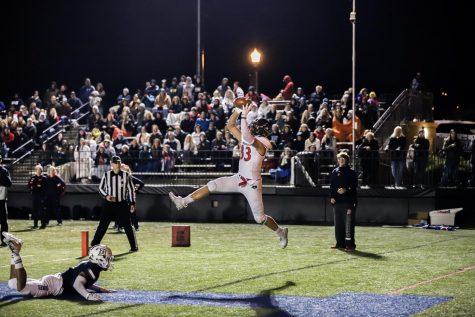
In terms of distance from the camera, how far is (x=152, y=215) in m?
28.4

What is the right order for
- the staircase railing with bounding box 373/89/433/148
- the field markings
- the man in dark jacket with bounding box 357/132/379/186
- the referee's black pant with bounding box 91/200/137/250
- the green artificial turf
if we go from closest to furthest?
the green artificial turf → the field markings → the referee's black pant with bounding box 91/200/137/250 → the man in dark jacket with bounding box 357/132/379/186 → the staircase railing with bounding box 373/89/433/148

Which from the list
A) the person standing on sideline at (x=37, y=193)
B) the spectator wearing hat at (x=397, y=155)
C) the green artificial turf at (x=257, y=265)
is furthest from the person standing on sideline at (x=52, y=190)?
the spectator wearing hat at (x=397, y=155)

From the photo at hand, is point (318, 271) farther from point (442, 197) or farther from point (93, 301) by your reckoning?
point (442, 197)

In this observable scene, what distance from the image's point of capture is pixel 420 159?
25375mm

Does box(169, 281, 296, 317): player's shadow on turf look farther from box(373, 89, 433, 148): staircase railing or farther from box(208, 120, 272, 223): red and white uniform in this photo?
box(373, 89, 433, 148): staircase railing

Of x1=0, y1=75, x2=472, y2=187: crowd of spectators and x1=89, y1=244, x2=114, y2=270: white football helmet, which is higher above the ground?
→ x1=0, y1=75, x2=472, y2=187: crowd of spectators

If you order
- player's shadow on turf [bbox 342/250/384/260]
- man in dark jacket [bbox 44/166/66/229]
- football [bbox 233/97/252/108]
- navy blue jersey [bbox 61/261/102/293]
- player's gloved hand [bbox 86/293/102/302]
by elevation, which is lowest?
player's gloved hand [bbox 86/293/102/302]

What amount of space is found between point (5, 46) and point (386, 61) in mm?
17617

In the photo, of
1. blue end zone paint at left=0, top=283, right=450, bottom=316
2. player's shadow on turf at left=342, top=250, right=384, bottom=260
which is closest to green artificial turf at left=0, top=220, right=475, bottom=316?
player's shadow on turf at left=342, top=250, right=384, bottom=260

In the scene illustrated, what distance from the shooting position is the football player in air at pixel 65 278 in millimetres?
11781

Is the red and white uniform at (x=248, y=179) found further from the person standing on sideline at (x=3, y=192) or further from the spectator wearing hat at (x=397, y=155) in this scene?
the spectator wearing hat at (x=397, y=155)

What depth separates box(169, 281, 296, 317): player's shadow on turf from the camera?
11.0m

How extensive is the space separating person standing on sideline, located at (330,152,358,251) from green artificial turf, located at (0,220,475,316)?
350 millimetres

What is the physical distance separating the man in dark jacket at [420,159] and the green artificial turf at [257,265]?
2461 mm
